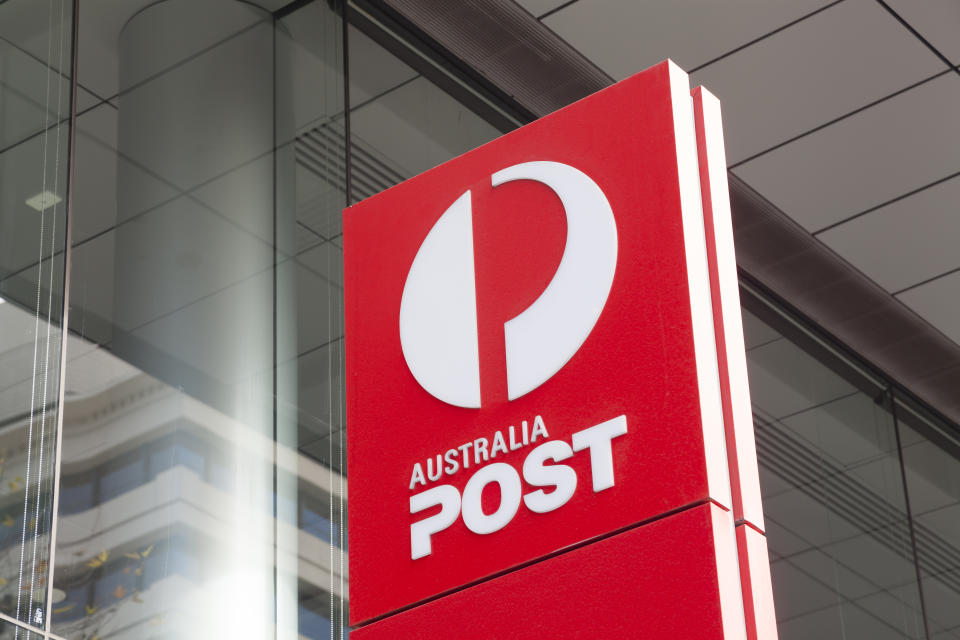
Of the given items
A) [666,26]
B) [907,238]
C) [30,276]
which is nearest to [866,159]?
[907,238]

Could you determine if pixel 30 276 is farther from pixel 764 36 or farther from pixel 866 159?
pixel 866 159

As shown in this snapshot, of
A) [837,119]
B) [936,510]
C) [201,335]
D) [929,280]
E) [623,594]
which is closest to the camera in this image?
[623,594]

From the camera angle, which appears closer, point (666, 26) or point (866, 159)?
point (666, 26)

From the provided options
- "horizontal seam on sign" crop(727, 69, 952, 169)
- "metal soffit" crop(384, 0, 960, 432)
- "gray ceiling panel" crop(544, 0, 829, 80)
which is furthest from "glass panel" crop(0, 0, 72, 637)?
"horizontal seam on sign" crop(727, 69, 952, 169)

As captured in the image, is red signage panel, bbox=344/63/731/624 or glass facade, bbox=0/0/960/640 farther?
glass facade, bbox=0/0/960/640

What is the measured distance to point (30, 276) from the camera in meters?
3.29

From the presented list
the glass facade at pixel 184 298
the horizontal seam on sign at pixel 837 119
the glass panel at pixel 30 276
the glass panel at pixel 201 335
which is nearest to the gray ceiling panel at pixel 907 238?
the horizontal seam on sign at pixel 837 119

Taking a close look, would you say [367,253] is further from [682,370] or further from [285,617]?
[285,617]

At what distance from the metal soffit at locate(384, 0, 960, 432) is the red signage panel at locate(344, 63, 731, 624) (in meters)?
2.66

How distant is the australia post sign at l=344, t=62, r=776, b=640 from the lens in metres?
2.02

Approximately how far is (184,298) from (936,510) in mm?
4350

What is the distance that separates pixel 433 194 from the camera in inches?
97.0

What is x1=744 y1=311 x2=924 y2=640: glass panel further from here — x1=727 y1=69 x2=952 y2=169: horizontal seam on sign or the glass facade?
the glass facade

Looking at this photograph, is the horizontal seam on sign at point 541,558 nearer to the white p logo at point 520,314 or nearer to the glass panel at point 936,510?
the white p logo at point 520,314
